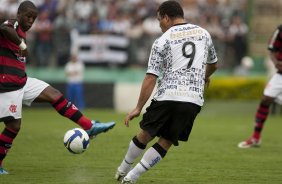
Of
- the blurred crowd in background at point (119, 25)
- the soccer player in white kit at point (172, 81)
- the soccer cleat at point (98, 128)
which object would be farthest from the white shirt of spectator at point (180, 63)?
the blurred crowd in background at point (119, 25)

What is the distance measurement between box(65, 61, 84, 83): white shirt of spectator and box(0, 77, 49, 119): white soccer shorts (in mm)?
13750

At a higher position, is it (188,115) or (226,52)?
(188,115)

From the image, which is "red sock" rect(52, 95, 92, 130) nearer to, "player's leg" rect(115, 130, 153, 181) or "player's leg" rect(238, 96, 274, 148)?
"player's leg" rect(115, 130, 153, 181)

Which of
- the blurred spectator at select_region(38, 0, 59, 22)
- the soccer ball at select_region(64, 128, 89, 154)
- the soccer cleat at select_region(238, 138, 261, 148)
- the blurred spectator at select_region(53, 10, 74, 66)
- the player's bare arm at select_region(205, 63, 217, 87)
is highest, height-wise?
the player's bare arm at select_region(205, 63, 217, 87)

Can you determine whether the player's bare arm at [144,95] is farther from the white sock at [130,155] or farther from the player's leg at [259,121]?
the player's leg at [259,121]

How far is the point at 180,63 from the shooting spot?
8266 mm

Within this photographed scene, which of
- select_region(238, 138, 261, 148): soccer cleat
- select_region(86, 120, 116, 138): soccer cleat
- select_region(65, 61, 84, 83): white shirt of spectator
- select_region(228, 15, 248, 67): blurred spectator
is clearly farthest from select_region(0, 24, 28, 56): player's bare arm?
select_region(228, 15, 248, 67): blurred spectator

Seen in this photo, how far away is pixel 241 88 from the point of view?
24266mm

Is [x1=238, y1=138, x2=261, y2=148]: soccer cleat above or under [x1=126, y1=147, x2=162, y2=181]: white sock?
under

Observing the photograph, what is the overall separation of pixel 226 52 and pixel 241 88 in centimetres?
148

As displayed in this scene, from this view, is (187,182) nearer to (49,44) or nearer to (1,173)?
(1,173)

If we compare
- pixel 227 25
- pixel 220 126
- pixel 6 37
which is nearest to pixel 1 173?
pixel 6 37

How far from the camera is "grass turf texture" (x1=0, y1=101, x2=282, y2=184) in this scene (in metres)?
9.23

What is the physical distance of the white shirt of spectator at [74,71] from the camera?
23.4 metres
